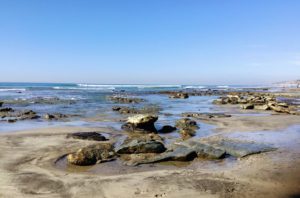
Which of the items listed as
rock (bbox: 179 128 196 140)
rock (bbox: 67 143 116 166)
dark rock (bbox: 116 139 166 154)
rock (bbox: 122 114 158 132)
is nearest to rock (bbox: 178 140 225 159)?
dark rock (bbox: 116 139 166 154)

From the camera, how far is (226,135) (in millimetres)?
15023

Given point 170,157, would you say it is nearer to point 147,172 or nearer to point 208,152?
point 208,152

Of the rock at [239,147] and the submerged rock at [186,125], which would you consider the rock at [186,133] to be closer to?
the submerged rock at [186,125]

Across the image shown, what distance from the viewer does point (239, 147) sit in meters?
11.9

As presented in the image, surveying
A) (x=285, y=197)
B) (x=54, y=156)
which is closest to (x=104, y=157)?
(x=54, y=156)

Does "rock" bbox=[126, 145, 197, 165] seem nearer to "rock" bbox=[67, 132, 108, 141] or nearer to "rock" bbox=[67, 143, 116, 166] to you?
"rock" bbox=[67, 143, 116, 166]

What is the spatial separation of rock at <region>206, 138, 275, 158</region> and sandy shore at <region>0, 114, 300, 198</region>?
14.3 inches

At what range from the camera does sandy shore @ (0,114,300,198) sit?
24.6ft

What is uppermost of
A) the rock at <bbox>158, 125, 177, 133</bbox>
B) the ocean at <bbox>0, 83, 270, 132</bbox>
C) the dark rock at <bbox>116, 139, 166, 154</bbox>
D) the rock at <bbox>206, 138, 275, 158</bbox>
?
the dark rock at <bbox>116, 139, 166, 154</bbox>

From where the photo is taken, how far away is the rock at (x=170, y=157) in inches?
402

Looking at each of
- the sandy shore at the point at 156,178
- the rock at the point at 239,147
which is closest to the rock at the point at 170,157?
the sandy shore at the point at 156,178

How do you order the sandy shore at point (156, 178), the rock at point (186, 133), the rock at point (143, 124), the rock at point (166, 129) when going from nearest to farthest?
the sandy shore at point (156, 178) < the rock at point (186, 133) < the rock at point (166, 129) < the rock at point (143, 124)

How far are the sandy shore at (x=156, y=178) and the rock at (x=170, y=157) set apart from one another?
0.38m

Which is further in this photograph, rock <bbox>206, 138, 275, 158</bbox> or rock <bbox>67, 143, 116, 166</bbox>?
rock <bbox>206, 138, 275, 158</bbox>
